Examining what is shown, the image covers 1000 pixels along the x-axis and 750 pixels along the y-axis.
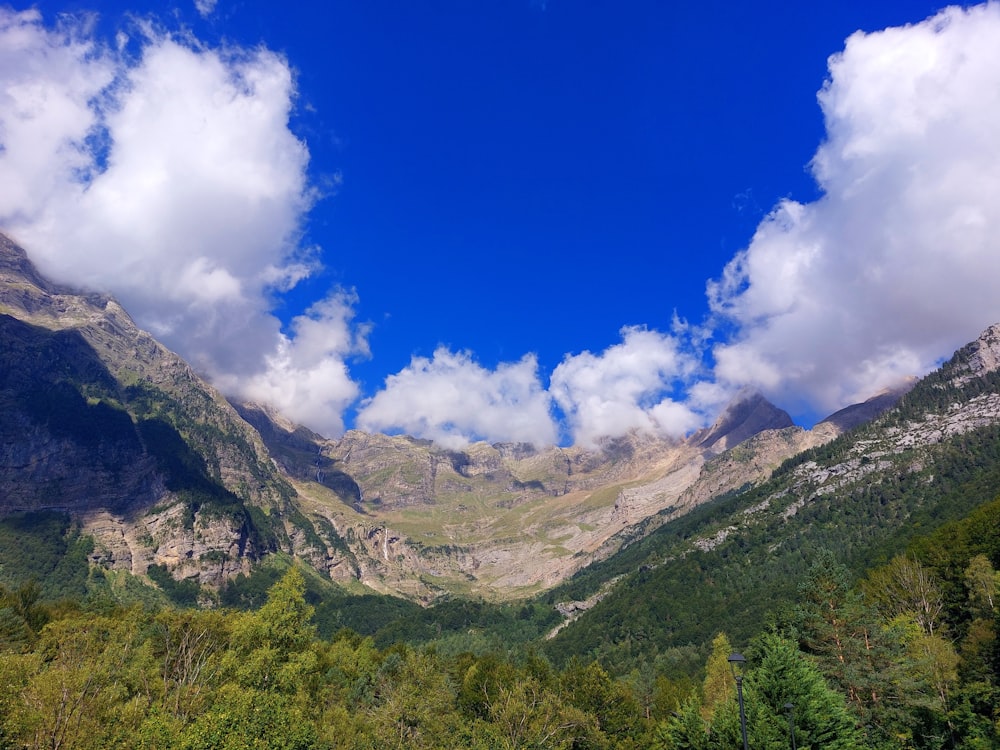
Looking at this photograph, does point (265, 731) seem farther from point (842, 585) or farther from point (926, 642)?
point (926, 642)

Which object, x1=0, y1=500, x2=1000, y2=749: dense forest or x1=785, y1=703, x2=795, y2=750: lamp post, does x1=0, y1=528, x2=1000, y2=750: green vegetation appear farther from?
x1=785, y1=703, x2=795, y2=750: lamp post

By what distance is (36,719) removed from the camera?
29891 mm

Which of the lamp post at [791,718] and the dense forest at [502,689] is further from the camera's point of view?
the lamp post at [791,718]

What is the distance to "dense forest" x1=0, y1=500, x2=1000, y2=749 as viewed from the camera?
34.6 metres

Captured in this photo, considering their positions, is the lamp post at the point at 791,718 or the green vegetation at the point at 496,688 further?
the lamp post at the point at 791,718

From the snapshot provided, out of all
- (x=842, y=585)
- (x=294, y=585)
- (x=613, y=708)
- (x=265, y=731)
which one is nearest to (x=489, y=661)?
(x=613, y=708)

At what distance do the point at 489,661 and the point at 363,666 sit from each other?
24920 mm

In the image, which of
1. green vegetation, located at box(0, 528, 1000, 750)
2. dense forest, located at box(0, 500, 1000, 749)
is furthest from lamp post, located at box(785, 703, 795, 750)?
green vegetation, located at box(0, 528, 1000, 750)

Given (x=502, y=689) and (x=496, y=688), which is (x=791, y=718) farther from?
(x=496, y=688)

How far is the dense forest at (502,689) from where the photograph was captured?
113 feet

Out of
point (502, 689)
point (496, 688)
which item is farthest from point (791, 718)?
point (496, 688)

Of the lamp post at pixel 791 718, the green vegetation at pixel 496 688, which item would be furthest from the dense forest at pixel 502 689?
the lamp post at pixel 791 718

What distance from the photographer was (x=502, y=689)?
67.1m

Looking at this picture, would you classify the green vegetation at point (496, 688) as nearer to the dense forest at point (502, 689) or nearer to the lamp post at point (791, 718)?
the dense forest at point (502, 689)
